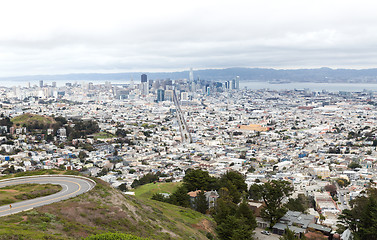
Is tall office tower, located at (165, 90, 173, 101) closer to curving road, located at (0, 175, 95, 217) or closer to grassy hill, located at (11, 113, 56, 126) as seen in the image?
grassy hill, located at (11, 113, 56, 126)

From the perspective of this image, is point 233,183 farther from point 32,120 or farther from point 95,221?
point 32,120

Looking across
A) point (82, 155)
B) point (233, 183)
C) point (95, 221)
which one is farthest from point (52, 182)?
point (82, 155)

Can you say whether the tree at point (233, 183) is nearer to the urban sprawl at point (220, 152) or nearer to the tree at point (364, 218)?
the urban sprawl at point (220, 152)

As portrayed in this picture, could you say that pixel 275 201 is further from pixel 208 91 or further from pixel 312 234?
pixel 208 91

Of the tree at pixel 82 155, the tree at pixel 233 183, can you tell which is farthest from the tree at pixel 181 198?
the tree at pixel 82 155

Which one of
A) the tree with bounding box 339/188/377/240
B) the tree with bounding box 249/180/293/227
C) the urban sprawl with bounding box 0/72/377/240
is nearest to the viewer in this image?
the tree with bounding box 339/188/377/240

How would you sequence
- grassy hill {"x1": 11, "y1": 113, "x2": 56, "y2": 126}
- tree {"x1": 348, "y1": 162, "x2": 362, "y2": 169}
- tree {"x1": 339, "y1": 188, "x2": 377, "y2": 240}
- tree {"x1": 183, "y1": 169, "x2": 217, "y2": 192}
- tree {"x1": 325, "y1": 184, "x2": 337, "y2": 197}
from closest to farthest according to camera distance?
tree {"x1": 339, "y1": 188, "x2": 377, "y2": 240}, tree {"x1": 183, "y1": 169, "x2": 217, "y2": 192}, tree {"x1": 325, "y1": 184, "x2": 337, "y2": 197}, tree {"x1": 348, "y1": 162, "x2": 362, "y2": 169}, grassy hill {"x1": 11, "y1": 113, "x2": 56, "y2": 126}

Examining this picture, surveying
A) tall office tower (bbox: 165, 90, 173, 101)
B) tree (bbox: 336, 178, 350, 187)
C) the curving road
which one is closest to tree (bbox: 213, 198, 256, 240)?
the curving road
